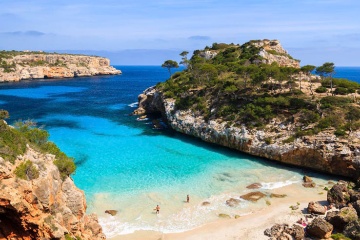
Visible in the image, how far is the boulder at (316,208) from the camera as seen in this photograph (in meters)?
24.5

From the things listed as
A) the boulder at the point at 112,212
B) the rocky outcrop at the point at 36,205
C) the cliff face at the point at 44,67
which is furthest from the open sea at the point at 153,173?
the cliff face at the point at 44,67

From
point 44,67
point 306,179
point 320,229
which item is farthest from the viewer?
point 44,67

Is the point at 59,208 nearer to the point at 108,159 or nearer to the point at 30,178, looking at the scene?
the point at 30,178

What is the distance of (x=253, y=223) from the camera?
77.9ft

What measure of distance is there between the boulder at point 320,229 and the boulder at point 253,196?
6820mm

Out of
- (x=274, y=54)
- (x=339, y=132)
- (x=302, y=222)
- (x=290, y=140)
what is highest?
(x=274, y=54)

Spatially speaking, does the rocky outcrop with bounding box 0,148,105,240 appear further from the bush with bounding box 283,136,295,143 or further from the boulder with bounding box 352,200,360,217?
the bush with bounding box 283,136,295,143

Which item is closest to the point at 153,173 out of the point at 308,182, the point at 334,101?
the point at 308,182

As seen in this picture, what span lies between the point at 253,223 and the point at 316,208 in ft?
19.6

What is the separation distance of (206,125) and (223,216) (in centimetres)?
2215

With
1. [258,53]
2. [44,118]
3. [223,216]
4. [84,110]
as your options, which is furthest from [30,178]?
[258,53]

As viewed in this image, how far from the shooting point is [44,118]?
61312 mm

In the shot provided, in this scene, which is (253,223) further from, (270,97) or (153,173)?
(270,97)

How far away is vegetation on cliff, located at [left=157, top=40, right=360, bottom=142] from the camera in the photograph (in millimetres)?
37500
